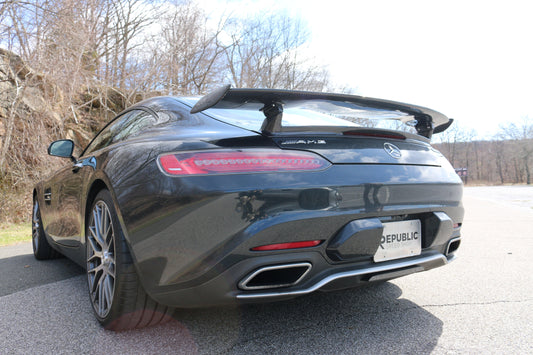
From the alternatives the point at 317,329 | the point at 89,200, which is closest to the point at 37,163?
the point at 89,200

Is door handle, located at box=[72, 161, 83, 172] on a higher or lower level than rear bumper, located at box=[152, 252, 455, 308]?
higher

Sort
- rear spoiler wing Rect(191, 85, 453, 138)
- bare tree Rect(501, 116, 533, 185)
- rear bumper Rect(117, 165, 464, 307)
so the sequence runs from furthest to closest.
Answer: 1. bare tree Rect(501, 116, 533, 185)
2. rear spoiler wing Rect(191, 85, 453, 138)
3. rear bumper Rect(117, 165, 464, 307)

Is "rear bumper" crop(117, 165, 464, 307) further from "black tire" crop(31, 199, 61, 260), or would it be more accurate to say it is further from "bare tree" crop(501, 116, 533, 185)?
"bare tree" crop(501, 116, 533, 185)

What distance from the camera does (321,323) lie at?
2107 mm

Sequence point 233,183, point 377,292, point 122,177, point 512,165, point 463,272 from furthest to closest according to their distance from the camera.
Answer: point 512,165, point 463,272, point 377,292, point 122,177, point 233,183

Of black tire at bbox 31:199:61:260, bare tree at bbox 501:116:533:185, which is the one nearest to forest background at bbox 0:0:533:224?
black tire at bbox 31:199:61:260

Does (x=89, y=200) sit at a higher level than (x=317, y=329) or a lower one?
higher

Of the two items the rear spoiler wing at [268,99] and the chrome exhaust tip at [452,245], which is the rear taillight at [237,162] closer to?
the rear spoiler wing at [268,99]

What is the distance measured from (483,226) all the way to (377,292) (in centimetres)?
503

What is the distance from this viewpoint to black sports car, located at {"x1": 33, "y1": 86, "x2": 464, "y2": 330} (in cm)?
Result: 158

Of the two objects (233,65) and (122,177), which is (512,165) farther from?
(122,177)

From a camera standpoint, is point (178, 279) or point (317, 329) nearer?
point (178, 279)

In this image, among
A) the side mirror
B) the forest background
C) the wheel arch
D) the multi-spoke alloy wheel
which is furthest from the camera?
the forest background

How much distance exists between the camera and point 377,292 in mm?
2674
